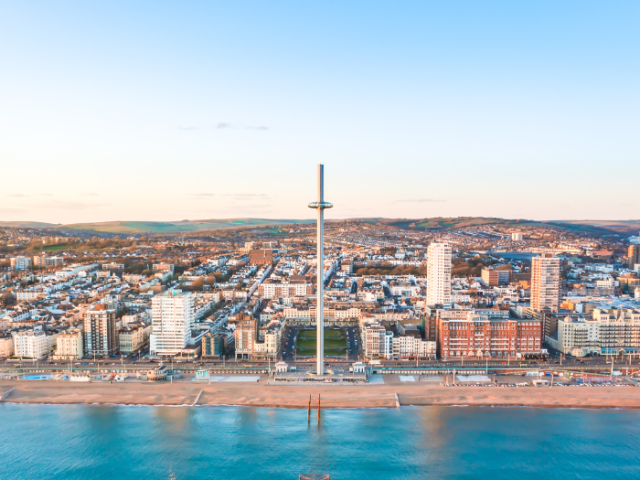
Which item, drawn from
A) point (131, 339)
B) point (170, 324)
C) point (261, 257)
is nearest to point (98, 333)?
point (131, 339)

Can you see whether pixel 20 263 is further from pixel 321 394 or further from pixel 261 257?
pixel 321 394

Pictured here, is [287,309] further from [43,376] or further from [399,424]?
[399,424]

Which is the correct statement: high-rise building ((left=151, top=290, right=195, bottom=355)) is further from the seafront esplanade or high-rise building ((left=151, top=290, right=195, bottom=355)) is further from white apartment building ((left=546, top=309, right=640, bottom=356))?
white apartment building ((left=546, top=309, right=640, bottom=356))

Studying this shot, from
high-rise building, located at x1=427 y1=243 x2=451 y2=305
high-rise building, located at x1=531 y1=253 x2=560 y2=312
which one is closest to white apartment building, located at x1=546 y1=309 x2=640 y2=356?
high-rise building, located at x1=531 y1=253 x2=560 y2=312

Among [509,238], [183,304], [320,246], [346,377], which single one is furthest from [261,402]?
[509,238]

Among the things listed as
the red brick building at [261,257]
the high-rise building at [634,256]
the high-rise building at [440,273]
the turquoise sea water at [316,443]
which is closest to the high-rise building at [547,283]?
the high-rise building at [440,273]
